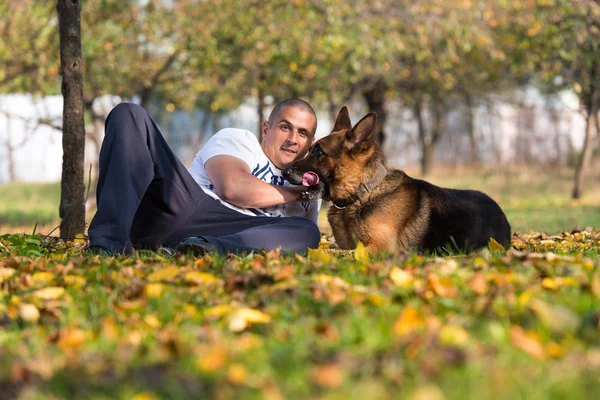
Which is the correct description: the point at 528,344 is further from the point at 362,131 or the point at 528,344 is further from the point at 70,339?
the point at 362,131

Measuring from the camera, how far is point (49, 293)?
139 inches

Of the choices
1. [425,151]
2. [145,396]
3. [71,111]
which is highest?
[71,111]

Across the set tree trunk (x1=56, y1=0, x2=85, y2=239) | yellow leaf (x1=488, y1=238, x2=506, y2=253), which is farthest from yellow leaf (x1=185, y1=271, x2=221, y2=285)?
tree trunk (x1=56, y1=0, x2=85, y2=239)

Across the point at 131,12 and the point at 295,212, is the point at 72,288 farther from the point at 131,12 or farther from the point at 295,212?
the point at 131,12

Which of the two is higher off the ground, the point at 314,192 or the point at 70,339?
the point at 314,192

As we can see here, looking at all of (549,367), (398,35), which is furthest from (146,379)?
(398,35)

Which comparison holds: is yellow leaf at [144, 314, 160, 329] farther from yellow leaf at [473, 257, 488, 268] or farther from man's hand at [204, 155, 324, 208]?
man's hand at [204, 155, 324, 208]

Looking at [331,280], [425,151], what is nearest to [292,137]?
[331,280]

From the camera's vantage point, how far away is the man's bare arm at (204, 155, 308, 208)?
218 inches

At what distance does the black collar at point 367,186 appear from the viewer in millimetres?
5848

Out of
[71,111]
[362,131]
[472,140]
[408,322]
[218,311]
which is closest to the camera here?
[408,322]

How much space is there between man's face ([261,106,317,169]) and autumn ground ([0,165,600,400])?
5.55 feet

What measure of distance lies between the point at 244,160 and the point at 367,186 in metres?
1.07

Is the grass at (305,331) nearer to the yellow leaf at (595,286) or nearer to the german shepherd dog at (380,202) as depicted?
the yellow leaf at (595,286)
